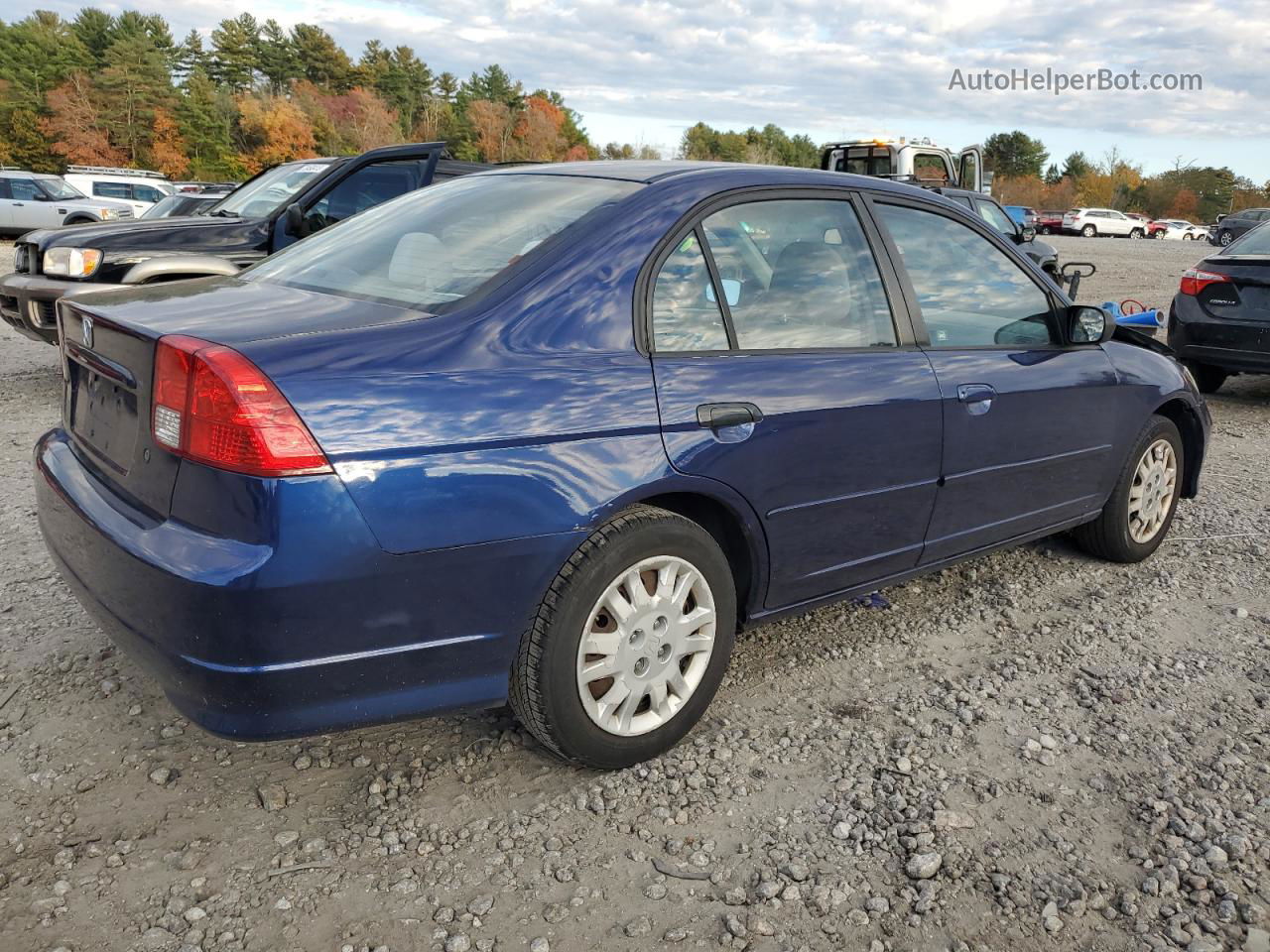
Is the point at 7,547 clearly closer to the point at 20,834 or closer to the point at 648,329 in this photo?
the point at 20,834

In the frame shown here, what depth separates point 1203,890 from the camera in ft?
7.82

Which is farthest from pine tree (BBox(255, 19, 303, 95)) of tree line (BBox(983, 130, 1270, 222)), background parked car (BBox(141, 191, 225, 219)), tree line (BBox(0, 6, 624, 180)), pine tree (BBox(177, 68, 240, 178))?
background parked car (BBox(141, 191, 225, 219))

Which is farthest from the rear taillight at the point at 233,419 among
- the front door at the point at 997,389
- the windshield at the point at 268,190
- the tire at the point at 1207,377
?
the tire at the point at 1207,377

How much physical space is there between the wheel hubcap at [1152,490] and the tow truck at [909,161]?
37.3ft

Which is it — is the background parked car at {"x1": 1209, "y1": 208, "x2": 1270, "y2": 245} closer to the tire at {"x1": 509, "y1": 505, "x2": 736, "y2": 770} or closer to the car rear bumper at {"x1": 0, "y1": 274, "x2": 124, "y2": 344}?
the car rear bumper at {"x1": 0, "y1": 274, "x2": 124, "y2": 344}

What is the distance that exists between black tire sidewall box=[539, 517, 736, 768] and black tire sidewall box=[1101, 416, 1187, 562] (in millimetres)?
2311

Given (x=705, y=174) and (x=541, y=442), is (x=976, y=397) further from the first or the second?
(x=541, y=442)

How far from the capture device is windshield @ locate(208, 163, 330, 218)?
8.52 m

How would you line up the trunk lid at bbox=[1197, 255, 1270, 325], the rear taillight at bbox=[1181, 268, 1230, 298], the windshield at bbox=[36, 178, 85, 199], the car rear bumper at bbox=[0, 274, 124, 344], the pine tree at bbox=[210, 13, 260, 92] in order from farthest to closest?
1. the pine tree at bbox=[210, 13, 260, 92]
2. the windshield at bbox=[36, 178, 85, 199]
3. the rear taillight at bbox=[1181, 268, 1230, 298]
4. the trunk lid at bbox=[1197, 255, 1270, 325]
5. the car rear bumper at bbox=[0, 274, 124, 344]

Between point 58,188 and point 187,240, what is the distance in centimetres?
2019

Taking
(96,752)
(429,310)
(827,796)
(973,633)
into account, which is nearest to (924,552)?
(973,633)

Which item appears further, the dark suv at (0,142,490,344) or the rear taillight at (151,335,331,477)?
the dark suv at (0,142,490,344)

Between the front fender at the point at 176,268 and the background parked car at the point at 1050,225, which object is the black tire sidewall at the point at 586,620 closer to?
the front fender at the point at 176,268

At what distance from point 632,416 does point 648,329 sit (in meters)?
0.27
